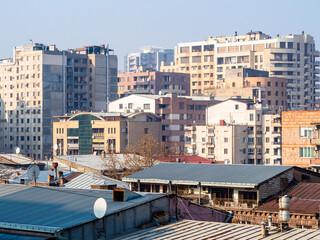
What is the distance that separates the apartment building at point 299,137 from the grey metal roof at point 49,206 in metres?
46.6

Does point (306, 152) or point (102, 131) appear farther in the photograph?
point (102, 131)

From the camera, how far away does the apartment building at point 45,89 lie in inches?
7165

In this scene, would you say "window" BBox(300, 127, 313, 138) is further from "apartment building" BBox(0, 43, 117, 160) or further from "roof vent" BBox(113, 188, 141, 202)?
"apartment building" BBox(0, 43, 117, 160)

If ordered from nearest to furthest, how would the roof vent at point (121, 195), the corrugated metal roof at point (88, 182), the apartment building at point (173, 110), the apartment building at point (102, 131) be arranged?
the roof vent at point (121, 195) → the corrugated metal roof at point (88, 182) → the apartment building at point (102, 131) → the apartment building at point (173, 110)

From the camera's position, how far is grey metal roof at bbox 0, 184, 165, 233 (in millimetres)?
26812

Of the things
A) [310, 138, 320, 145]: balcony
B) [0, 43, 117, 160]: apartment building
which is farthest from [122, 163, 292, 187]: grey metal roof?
[0, 43, 117, 160]: apartment building

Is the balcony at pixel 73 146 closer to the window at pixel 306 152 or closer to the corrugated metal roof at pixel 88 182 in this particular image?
the window at pixel 306 152

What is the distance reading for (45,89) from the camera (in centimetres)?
18262

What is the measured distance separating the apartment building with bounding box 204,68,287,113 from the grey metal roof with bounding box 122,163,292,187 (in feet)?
429

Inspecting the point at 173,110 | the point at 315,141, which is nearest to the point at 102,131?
the point at 173,110

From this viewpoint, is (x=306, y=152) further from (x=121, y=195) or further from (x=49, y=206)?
(x=49, y=206)

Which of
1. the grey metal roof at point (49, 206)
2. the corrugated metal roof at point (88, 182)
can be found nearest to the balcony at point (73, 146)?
the corrugated metal roof at point (88, 182)

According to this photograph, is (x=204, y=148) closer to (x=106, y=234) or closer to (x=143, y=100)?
(x=143, y=100)

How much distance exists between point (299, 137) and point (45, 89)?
11496cm
